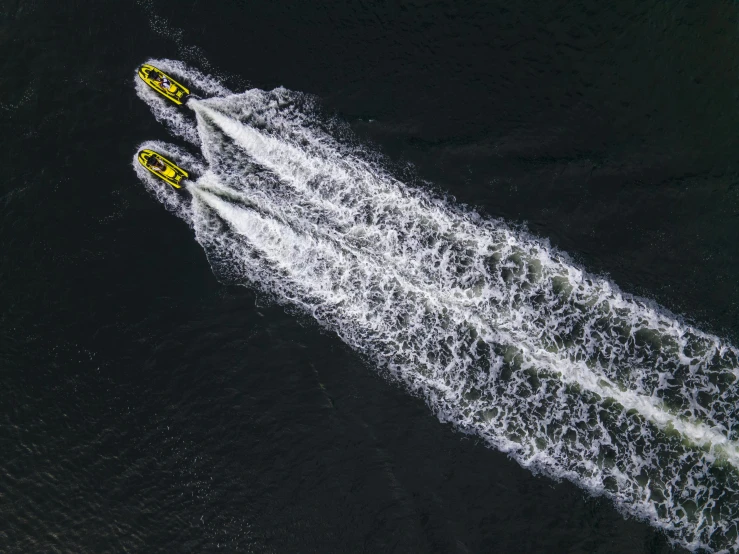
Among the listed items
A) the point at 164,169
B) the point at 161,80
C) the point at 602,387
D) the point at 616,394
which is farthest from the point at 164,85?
the point at 616,394

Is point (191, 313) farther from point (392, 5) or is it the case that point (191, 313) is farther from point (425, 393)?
point (392, 5)

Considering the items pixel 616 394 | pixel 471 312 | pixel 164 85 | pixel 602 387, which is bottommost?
pixel 616 394

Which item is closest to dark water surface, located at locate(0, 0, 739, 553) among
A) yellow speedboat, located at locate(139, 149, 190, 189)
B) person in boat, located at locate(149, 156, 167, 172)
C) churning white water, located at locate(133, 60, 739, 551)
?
churning white water, located at locate(133, 60, 739, 551)

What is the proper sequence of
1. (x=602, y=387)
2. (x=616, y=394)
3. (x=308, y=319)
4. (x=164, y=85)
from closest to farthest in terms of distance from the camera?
(x=616, y=394) → (x=602, y=387) → (x=308, y=319) → (x=164, y=85)

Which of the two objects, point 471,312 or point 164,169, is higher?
point 164,169

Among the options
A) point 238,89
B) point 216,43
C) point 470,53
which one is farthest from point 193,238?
point 470,53

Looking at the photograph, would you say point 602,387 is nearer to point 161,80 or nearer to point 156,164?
point 156,164

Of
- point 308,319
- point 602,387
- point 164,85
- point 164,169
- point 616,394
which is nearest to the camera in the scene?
point 616,394

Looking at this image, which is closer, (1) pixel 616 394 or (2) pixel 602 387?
(1) pixel 616 394
